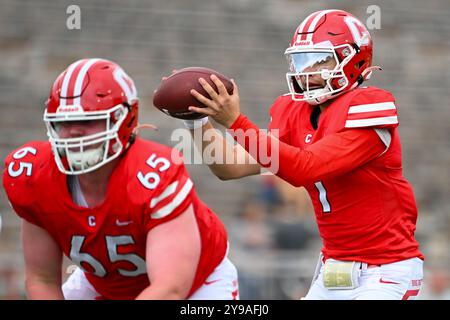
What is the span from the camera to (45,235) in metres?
4.05

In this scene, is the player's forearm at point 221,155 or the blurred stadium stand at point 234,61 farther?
the blurred stadium stand at point 234,61

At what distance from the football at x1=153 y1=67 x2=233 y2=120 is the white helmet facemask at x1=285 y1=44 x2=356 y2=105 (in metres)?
0.47

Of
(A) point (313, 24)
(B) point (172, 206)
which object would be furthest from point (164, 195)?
(A) point (313, 24)

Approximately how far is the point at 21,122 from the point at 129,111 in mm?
8277

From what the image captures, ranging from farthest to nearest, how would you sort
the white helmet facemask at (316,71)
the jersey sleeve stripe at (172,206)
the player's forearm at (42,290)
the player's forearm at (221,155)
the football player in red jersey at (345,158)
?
the player's forearm at (221,155)
the white helmet facemask at (316,71)
the football player in red jersey at (345,158)
the player's forearm at (42,290)
the jersey sleeve stripe at (172,206)

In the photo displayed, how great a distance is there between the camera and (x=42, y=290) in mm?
4051

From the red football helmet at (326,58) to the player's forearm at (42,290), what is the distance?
4.84 ft

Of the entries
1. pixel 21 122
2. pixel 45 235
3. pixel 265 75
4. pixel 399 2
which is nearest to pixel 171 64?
pixel 265 75

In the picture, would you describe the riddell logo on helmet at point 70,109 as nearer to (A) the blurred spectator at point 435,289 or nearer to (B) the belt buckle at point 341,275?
(B) the belt buckle at point 341,275

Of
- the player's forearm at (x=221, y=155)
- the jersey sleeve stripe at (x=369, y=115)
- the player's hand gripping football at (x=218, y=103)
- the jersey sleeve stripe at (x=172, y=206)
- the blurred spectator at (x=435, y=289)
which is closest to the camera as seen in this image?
the jersey sleeve stripe at (x=172, y=206)

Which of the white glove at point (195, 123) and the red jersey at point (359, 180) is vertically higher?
the white glove at point (195, 123)

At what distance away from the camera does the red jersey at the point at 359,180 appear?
14.5ft

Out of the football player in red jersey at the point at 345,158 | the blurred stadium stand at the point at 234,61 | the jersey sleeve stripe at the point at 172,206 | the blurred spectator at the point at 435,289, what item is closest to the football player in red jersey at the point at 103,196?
the jersey sleeve stripe at the point at 172,206

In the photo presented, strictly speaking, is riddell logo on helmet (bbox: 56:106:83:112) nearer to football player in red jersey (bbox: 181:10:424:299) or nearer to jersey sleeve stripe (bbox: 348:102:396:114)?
football player in red jersey (bbox: 181:10:424:299)
